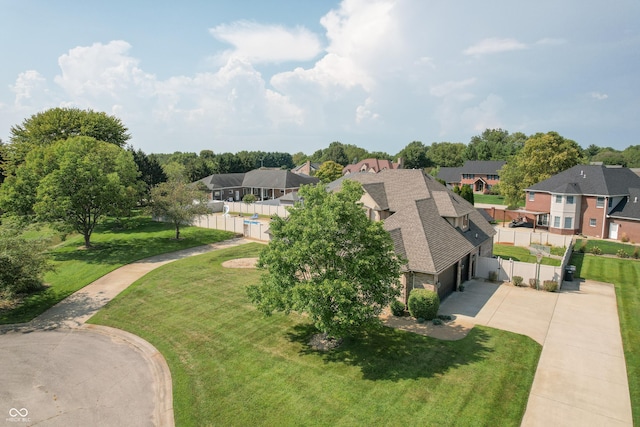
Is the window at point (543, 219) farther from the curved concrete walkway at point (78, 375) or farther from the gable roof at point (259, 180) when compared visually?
Result: the curved concrete walkway at point (78, 375)

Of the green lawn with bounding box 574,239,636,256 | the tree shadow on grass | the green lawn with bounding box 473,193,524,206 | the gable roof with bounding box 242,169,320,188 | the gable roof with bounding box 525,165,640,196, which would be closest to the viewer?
the tree shadow on grass

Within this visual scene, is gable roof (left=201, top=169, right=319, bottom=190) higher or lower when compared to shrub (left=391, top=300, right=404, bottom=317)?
higher

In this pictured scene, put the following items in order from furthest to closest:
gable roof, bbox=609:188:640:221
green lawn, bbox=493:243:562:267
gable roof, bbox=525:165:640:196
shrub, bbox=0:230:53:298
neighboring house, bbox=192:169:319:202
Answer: neighboring house, bbox=192:169:319:202 < gable roof, bbox=525:165:640:196 < gable roof, bbox=609:188:640:221 < green lawn, bbox=493:243:562:267 < shrub, bbox=0:230:53:298

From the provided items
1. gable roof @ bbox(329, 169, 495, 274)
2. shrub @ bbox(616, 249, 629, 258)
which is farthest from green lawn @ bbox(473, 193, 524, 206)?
gable roof @ bbox(329, 169, 495, 274)

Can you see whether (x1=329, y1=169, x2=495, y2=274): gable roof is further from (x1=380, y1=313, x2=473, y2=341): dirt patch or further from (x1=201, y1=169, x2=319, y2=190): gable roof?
(x1=201, y1=169, x2=319, y2=190): gable roof

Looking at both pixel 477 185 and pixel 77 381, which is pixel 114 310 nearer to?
pixel 77 381

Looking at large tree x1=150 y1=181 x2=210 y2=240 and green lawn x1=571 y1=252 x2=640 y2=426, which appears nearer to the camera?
green lawn x1=571 y1=252 x2=640 y2=426

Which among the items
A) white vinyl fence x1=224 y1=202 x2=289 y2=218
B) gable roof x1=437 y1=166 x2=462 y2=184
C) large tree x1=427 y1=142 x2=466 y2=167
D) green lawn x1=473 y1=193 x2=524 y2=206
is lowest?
white vinyl fence x1=224 y1=202 x2=289 y2=218

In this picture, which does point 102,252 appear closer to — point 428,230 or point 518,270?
point 428,230
